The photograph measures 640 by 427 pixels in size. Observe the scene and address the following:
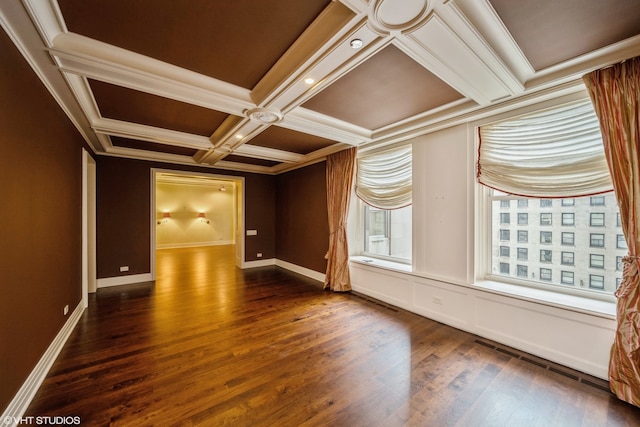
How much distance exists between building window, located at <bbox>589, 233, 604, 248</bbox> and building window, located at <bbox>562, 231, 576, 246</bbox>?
113 millimetres

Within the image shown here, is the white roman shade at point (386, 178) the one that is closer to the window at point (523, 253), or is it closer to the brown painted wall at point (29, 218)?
the window at point (523, 253)

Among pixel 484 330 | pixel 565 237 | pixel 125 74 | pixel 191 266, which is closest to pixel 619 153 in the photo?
pixel 565 237

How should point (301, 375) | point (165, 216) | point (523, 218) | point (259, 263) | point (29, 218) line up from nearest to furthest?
point (29, 218) → point (301, 375) → point (523, 218) → point (259, 263) → point (165, 216)

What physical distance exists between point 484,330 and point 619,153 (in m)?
2.04

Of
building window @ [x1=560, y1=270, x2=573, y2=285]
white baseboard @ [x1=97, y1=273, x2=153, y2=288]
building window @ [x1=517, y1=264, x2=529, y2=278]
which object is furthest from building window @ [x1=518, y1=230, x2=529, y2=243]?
white baseboard @ [x1=97, y1=273, x2=153, y2=288]

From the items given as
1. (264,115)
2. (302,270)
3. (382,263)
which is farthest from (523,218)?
(302,270)

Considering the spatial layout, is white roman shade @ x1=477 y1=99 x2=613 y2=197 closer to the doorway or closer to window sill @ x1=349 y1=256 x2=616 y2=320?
window sill @ x1=349 y1=256 x2=616 y2=320

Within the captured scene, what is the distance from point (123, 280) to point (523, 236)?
6.53 meters

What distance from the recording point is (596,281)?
7.71 feet

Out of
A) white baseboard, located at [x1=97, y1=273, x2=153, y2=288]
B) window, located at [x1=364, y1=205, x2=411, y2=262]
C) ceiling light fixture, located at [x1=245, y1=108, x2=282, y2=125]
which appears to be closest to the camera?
ceiling light fixture, located at [x1=245, y1=108, x2=282, y2=125]

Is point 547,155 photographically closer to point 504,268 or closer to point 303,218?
point 504,268

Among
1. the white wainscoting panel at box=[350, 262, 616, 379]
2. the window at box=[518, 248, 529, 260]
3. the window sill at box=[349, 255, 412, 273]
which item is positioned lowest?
the white wainscoting panel at box=[350, 262, 616, 379]

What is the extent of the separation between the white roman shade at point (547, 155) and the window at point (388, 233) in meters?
1.36

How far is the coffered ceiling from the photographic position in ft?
4.99
